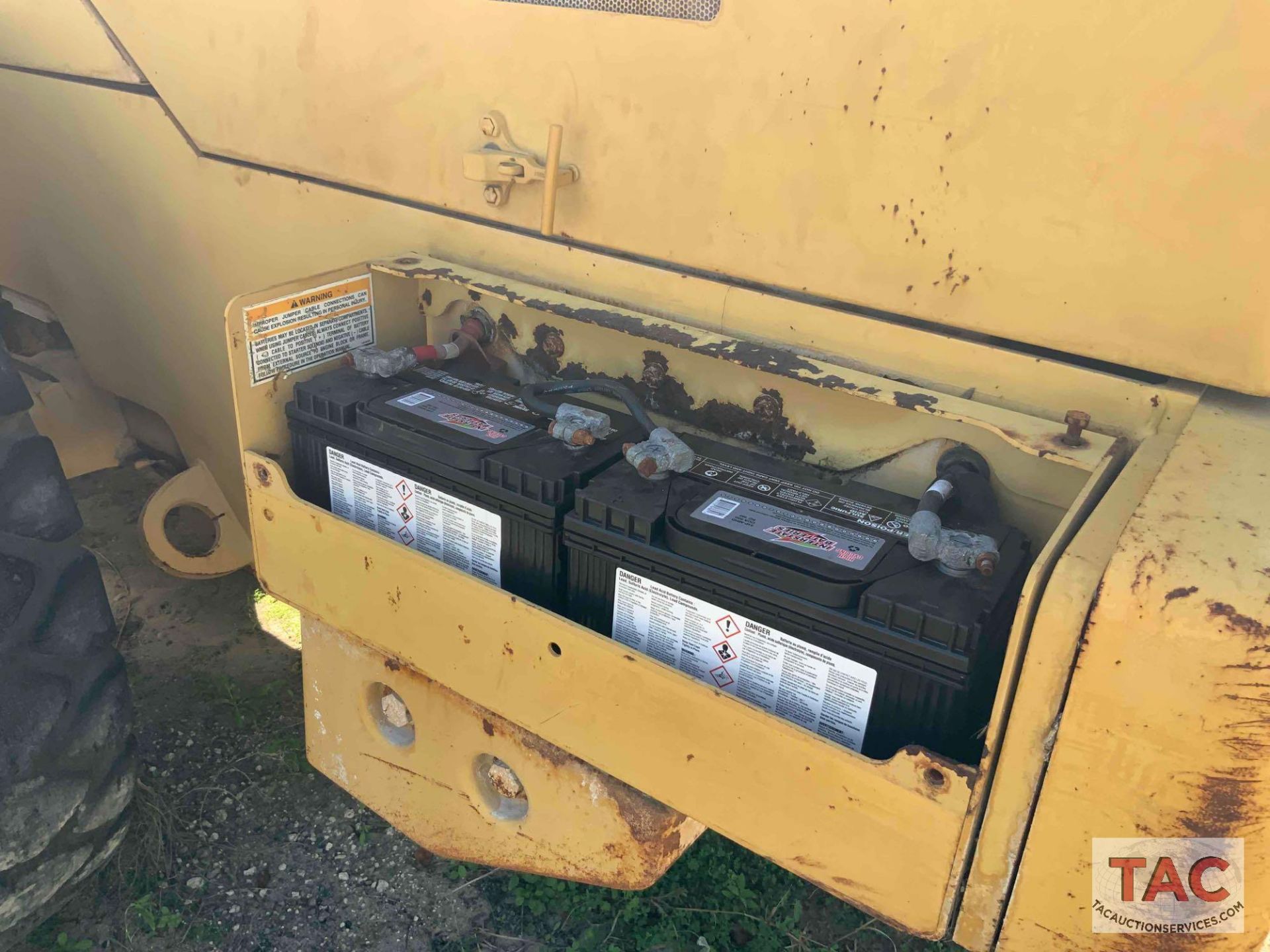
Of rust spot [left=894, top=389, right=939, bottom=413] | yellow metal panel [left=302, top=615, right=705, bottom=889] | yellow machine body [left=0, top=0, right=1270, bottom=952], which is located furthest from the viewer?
yellow metal panel [left=302, top=615, right=705, bottom=889]

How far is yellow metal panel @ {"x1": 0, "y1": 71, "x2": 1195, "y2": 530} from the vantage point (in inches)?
46.3

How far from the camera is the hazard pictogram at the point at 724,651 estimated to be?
3.59ft

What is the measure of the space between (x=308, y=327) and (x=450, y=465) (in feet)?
1.20

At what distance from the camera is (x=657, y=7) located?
47.3 inches

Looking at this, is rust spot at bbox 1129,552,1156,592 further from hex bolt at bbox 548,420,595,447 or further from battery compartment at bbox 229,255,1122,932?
hex bolt at bbox 548,420,595,447

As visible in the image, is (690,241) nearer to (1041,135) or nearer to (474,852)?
(1041,135)

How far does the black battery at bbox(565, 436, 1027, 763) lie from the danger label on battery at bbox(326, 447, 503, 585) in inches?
5.3

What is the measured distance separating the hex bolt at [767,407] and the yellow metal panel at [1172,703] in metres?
0.48

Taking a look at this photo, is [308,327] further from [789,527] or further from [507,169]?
[789,527]

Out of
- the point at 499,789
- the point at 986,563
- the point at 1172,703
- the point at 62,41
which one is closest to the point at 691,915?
the point at 499,789

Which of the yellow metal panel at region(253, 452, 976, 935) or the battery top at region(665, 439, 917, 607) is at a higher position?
the battery top at region(665, 439, 917, 607)

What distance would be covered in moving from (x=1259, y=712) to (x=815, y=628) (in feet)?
1.27

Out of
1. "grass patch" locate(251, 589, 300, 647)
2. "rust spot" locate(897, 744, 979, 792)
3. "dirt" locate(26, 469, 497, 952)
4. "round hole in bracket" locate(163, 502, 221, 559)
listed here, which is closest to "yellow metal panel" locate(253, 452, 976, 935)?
"rust spot" locate(897, 744, 979, 792)

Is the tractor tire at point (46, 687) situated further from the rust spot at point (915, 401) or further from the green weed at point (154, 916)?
the rust spot at point (915, 401)
